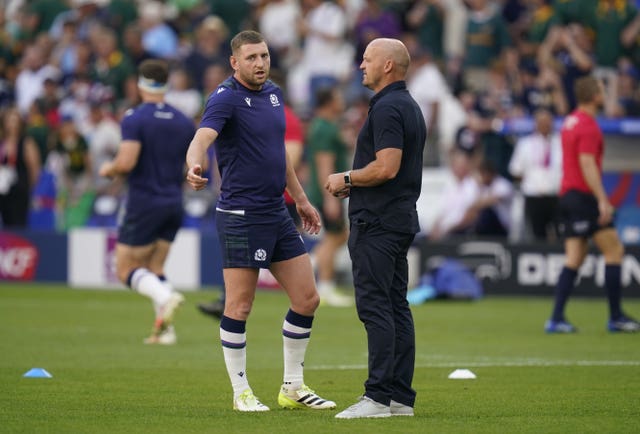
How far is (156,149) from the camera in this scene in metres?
13.5

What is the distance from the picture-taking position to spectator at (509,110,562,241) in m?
21.2

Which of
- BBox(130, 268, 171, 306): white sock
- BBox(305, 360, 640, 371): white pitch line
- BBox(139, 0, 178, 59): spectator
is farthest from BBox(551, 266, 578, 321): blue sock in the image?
BBox(139, 0, 178, 59): spectator

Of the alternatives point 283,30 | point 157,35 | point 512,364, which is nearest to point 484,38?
point 283,30

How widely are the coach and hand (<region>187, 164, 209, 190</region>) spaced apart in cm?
81

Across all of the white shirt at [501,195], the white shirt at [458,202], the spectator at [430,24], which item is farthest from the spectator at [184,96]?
the white shirt at [501,195]

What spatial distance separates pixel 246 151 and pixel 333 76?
55.3 ft

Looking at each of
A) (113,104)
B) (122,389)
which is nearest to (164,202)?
(122,389)

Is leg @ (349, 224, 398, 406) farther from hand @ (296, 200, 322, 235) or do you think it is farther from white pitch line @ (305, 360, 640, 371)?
white pitch line @ (305, 360, 640, 371)

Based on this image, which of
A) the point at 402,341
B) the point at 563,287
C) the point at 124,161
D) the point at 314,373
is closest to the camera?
the point at 402,341

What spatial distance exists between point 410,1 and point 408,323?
734 inches

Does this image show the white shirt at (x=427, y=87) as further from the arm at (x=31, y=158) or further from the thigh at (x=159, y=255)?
the thigh at (x=159, y=255)

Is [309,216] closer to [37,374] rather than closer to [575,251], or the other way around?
[37,374]

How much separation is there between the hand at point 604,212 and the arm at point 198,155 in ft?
21.1

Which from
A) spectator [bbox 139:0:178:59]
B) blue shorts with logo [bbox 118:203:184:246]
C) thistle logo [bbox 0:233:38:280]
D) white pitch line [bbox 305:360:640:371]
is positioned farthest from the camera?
spectator [bbox 139:0:178:59]
